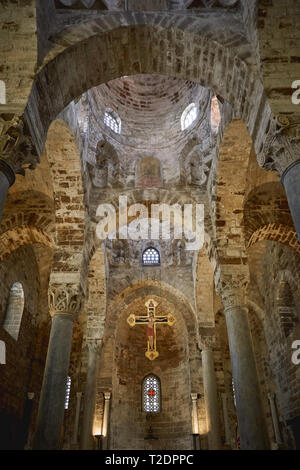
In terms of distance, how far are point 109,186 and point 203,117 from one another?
349 cm

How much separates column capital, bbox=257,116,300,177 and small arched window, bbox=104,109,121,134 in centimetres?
842

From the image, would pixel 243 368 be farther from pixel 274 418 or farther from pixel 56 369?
pixel 274 418

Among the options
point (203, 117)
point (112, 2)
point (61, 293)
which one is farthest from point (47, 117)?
point (203, 117)

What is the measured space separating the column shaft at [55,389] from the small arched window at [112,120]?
727 centimetres

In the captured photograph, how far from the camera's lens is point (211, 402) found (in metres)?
11.5

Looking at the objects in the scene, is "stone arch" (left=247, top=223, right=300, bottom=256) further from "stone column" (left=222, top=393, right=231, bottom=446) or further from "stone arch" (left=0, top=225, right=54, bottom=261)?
"stone column" (left=222, top=393, right=231, bottom=446)

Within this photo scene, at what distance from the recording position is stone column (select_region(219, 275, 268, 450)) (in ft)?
19.8

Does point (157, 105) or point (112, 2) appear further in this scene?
point (157, 105)

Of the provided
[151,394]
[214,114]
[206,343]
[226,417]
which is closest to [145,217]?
[214,114]

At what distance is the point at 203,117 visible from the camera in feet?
34.9

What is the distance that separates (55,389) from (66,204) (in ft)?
13.9
